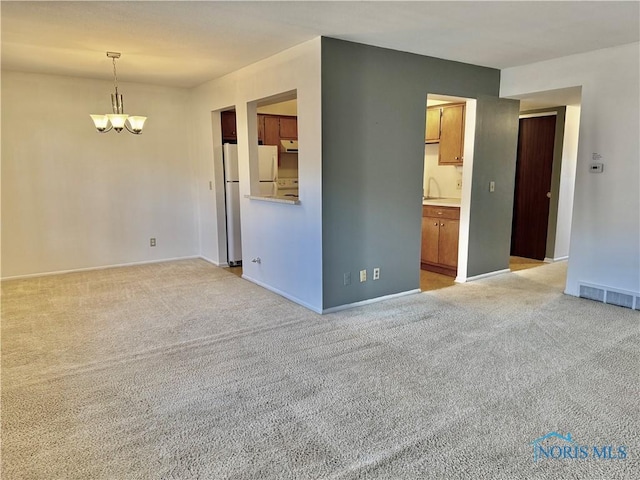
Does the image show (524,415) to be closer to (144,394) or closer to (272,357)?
(272,357)

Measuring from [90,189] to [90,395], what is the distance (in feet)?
12.6

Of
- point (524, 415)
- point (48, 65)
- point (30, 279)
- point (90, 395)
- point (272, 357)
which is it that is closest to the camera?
point (524, 415)

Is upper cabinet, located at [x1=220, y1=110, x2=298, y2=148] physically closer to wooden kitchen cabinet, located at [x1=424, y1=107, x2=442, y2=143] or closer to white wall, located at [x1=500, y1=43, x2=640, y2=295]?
wooden kitchen cabinet, located at [x1=424, y1=107, x2=442, y2=143]

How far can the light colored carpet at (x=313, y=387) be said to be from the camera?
1995 mm

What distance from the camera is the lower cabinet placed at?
17.1 feet

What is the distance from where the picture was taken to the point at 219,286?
16.2 feet

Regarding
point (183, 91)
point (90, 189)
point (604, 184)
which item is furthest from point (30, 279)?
point (604, 184)

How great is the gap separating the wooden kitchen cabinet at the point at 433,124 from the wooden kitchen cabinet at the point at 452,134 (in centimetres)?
8

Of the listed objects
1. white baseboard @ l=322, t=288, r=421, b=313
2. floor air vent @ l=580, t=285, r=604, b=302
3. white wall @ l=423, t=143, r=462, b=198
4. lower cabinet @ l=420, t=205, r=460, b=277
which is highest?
white wall @ l=423, t=143, r=462, b=198

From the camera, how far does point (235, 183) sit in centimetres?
582

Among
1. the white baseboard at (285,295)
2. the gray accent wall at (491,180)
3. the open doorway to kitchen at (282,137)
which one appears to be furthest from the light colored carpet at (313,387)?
the open doorway to kitchen at (282,137)

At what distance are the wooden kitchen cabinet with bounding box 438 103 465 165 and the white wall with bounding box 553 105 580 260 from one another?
1755 mm

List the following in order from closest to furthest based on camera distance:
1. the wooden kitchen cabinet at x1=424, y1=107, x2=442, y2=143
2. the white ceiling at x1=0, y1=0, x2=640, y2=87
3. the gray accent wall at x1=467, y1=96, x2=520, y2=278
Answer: the white ceiling at x1=0, y1=0, x2=640, y2=87, the gray accent wall at x1=467, y1=96, x2=520, y2=278, the wooden kitchen cabinet at x1=424, y1=107, x2=442, y2=143

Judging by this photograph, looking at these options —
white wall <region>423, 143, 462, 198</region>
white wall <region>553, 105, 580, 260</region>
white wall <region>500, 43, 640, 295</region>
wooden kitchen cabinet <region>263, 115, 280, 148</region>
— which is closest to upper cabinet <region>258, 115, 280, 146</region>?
wooden kitchen cabinet <region>263, 115, 280, 148</region>
